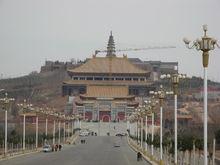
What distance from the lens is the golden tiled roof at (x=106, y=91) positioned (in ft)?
362

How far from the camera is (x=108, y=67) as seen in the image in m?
118

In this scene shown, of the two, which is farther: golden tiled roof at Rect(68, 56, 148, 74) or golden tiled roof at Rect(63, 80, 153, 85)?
golden tiled roof at Rect(68, 56, 148, 74)

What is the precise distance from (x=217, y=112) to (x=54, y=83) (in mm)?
69438

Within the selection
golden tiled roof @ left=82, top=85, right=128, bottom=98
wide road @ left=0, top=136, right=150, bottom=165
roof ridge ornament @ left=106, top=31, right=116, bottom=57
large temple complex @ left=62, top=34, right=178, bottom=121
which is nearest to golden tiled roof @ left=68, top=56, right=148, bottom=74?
large temple complex @ left=62, top=34, right=178, bottom=121

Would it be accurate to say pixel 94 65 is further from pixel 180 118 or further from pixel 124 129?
pixel 180 118

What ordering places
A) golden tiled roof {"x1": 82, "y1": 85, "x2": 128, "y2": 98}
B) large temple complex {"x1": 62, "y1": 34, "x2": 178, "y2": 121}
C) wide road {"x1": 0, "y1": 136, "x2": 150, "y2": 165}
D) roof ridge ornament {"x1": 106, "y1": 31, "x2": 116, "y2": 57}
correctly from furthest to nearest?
1. roof ridge ornament {"x1": 106, "y1": 31, "x2": 116, "y2": 57}
2. golden tiled roof {"x1": 82, "y1": 85, "x2": 128, "y2": 98}
3. large temple complex {"x1": 62, "y1": 34, "x2": 178, "y2": 121}
4. wide road {"x1": 0, "y1": 136, "x2": 150, "y2": 165}

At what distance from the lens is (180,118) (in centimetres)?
8931

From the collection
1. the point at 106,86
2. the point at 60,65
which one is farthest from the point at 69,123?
the point at 60,65

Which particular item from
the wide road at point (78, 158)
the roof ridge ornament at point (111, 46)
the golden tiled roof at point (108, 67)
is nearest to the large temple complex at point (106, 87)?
the golden tiled roof at point (108, 67)

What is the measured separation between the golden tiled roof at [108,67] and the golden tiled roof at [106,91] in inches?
172

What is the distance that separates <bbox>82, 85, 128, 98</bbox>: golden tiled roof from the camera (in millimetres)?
110438

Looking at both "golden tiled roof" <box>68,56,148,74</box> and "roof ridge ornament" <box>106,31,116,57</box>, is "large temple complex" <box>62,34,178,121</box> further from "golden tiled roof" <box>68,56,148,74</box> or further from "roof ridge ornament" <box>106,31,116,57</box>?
"roof ridge ornament" <box>106,31,116,57</box>

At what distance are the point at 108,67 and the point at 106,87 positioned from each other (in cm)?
492

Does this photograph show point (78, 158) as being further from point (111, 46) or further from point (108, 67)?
point (111, 46)
